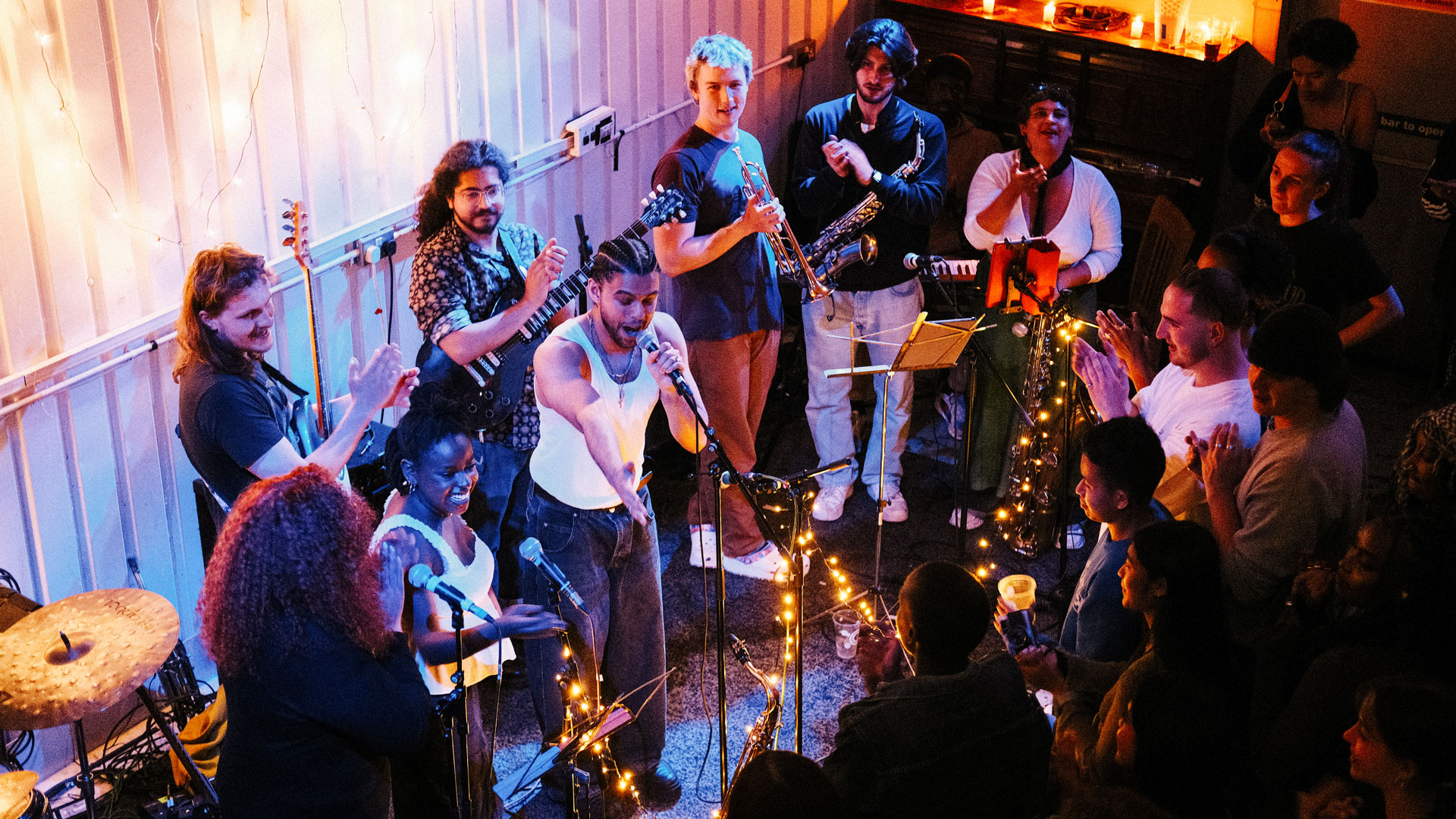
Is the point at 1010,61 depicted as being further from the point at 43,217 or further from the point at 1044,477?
the point at 43,217

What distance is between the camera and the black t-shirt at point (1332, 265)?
13.9 feet

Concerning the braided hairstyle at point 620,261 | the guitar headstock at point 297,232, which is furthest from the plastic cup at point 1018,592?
the guitar headstock at point 297,232

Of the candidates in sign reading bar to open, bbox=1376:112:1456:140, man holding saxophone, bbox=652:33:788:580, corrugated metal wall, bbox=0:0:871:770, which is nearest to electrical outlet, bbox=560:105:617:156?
corrugated metal wall, bbox=0:0:871:770

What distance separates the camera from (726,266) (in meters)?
4.54

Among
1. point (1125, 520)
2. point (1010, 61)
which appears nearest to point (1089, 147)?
point (1010, 61)

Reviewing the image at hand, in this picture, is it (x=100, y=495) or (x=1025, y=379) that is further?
(x=1025, y=379)

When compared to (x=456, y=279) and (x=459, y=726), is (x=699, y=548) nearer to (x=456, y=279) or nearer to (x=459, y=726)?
(x=456, y=279)

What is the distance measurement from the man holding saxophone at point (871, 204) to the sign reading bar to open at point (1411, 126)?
250 cm

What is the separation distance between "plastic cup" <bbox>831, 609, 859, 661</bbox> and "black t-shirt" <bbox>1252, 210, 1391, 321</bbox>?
1928mm

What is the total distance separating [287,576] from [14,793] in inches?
38.7

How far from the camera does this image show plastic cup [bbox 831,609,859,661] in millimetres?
4355

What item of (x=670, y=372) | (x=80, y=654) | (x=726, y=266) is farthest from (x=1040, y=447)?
(x=80, y=654)

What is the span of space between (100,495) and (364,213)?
1.28 meters

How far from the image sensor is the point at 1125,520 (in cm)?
312
